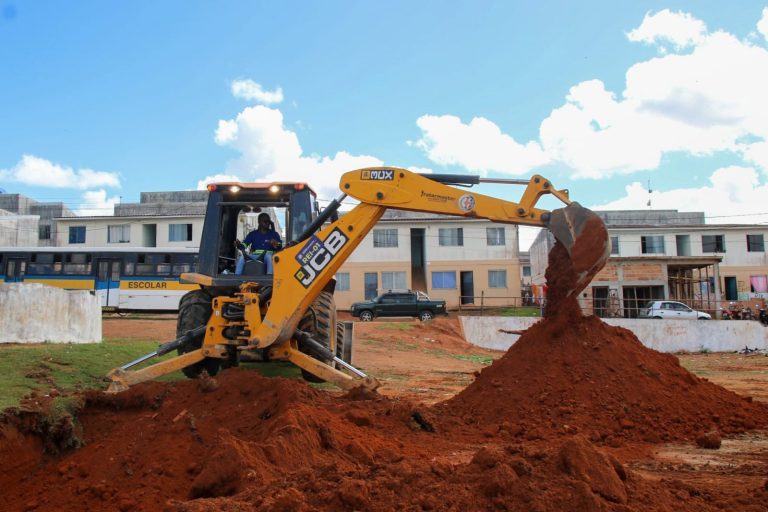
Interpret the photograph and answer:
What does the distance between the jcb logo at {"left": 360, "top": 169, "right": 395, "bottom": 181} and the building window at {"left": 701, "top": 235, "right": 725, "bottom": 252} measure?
44.5 metres

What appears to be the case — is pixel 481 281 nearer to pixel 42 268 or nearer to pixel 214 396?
pixel 42 268

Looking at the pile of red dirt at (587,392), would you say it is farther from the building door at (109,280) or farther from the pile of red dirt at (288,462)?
the building door at (109,280)

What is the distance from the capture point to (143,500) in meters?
3.82

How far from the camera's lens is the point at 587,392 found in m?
5.97

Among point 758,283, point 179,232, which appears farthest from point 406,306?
point 758,283

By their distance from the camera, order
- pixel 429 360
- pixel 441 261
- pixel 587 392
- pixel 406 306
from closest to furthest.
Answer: pixel 587 392 < pixel 429 360 < pixel 406 306 < pixel 441 261

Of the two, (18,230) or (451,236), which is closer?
(451,236)

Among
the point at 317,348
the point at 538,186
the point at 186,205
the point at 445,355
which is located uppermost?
the point at 186,205

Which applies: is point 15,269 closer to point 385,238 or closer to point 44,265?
point 44,265

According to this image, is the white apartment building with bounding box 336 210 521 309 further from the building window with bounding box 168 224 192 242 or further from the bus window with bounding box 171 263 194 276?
the bus window with bounding box 171 263 194 276

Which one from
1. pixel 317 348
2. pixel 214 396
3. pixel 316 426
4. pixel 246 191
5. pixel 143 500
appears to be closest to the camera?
pixel 143 500

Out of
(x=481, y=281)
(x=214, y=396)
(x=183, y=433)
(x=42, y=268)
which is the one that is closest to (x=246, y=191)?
(x=214, y=396)

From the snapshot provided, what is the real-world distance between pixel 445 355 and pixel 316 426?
1513 centimetres

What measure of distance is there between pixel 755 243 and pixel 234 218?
46935 mm
